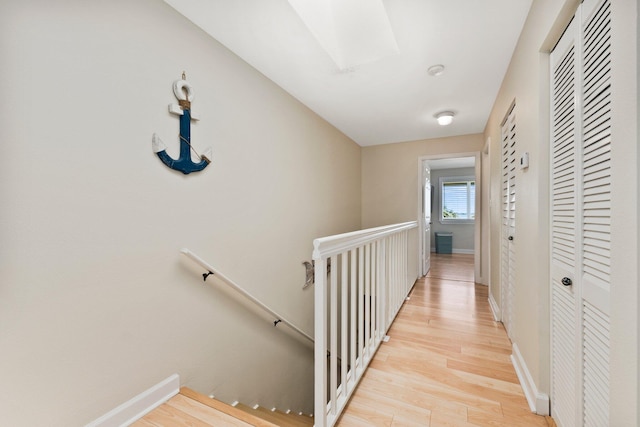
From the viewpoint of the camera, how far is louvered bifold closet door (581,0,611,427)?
0.86 m

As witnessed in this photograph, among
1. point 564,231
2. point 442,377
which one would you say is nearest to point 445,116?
point 564,231

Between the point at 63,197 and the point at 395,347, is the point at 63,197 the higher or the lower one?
the higher one

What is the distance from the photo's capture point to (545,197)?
4.49 ft

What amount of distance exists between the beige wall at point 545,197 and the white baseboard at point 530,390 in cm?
4

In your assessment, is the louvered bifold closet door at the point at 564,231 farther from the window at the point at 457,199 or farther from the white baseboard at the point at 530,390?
the window at the point at 457,199

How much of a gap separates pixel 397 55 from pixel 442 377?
2.31 meters

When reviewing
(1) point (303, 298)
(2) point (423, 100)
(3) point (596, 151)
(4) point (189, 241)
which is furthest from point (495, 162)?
(4) point (189, 241)

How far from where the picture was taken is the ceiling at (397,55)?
1.60m

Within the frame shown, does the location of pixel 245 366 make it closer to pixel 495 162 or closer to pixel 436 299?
pixel 436 299

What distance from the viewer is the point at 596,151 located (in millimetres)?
930

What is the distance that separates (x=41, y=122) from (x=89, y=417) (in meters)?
1.32

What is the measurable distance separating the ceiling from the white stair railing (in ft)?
4.42

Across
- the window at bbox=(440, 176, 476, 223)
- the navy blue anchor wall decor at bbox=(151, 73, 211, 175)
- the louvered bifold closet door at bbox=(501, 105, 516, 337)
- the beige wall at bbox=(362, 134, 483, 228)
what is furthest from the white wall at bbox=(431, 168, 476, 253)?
the navy blue anchor wall decor at bbox=(151, 73, 211, 175)

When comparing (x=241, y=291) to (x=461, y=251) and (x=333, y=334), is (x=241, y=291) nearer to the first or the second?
(x=333, y=334)
